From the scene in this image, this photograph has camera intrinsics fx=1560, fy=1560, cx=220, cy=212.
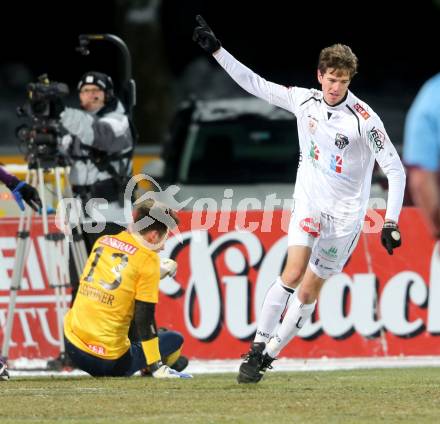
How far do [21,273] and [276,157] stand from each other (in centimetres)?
630

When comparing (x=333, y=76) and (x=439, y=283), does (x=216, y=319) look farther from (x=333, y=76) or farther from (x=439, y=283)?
(x=333, y=76)

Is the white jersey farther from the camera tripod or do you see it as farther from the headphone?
the camera tripod

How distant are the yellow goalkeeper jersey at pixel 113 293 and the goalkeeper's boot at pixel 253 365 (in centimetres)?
79

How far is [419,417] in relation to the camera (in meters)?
8.73

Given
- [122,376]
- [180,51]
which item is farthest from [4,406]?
[180,51]

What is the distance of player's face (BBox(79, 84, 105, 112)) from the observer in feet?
41.3

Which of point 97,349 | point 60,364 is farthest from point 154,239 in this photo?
point 60,364

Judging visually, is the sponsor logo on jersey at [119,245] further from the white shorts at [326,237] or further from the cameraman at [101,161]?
the cameraman at [101,161]

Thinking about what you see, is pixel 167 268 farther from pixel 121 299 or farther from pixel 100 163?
pixel 100 163

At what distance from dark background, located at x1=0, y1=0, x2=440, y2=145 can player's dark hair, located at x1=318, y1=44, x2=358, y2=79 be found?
2050cm

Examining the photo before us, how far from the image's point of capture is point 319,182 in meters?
10.7

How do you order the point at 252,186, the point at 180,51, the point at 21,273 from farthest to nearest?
the point at 180,51
the point at 252,186
the point at 21,273

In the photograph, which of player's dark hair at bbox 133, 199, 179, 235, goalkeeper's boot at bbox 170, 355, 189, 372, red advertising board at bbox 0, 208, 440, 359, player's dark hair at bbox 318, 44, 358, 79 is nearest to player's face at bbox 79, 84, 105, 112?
red advertising board at bbox 0, 208, 440, 359

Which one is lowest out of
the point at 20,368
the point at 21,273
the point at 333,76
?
the point at 20,368
